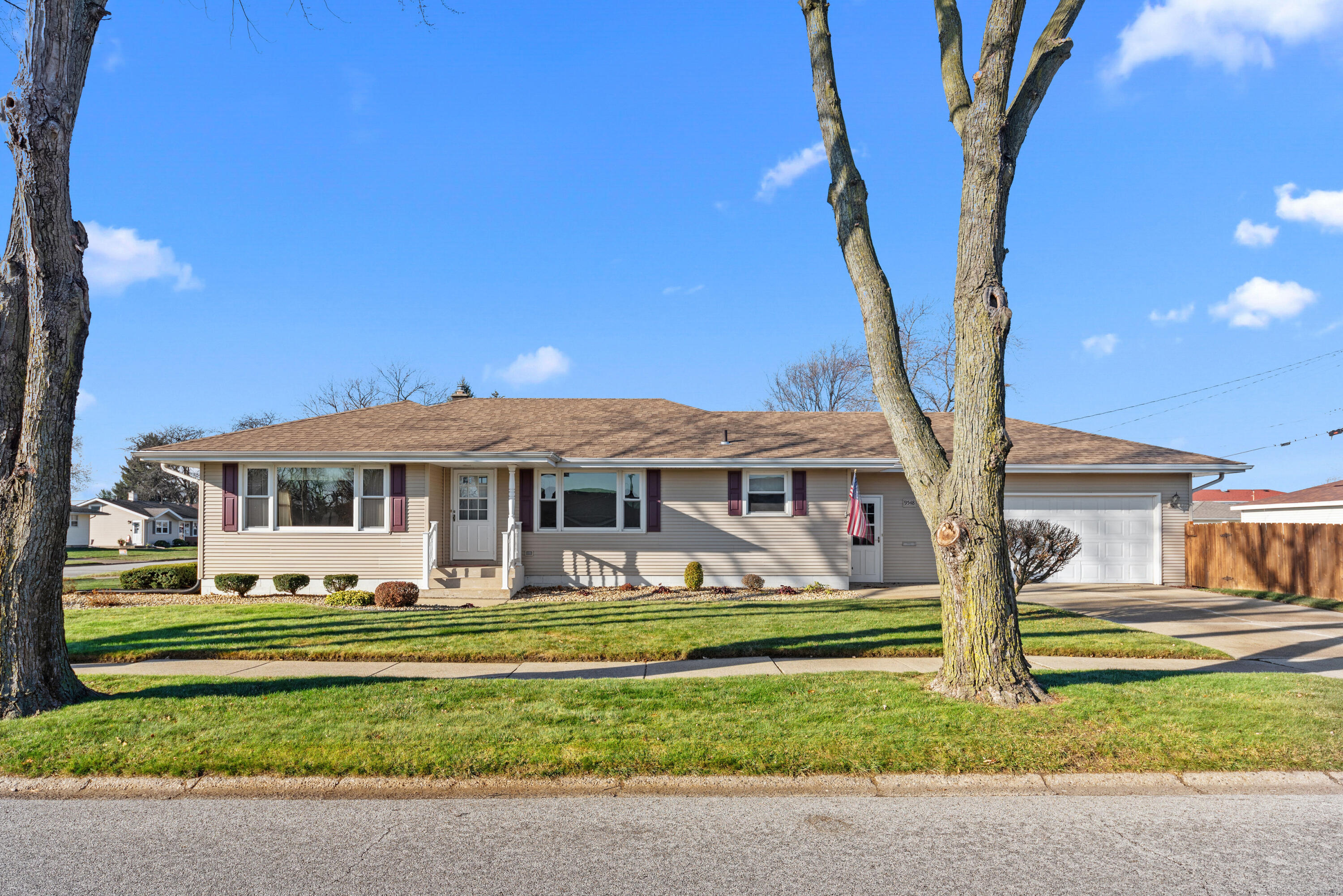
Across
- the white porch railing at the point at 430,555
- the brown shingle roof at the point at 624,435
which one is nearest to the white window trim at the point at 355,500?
the brown shingle roof at the point at 624,435

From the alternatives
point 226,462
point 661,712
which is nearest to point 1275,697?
point 661,712

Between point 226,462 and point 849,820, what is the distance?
15.2 metres

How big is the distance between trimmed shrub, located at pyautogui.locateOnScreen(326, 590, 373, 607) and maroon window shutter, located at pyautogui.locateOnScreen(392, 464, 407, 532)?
1.88 metres

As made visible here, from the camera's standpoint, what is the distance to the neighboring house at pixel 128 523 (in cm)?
5619

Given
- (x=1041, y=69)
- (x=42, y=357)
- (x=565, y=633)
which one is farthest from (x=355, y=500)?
(x=1041, y=69)

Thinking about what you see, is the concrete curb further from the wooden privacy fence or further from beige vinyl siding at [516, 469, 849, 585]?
the wooden privacy fence

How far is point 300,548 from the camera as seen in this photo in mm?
15828

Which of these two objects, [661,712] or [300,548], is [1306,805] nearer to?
[661,712]

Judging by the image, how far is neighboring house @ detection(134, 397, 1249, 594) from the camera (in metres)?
15.8

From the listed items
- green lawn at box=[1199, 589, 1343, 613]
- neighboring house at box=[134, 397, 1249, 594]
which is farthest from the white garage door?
green lawn at box=[1199, 589, 1343, 613]

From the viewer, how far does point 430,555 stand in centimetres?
1544

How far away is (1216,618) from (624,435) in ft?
38.3

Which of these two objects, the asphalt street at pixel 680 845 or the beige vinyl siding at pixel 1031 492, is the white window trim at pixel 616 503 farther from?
the asphalt street at pixel 680 845

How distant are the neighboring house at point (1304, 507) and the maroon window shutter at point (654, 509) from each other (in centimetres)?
2085
